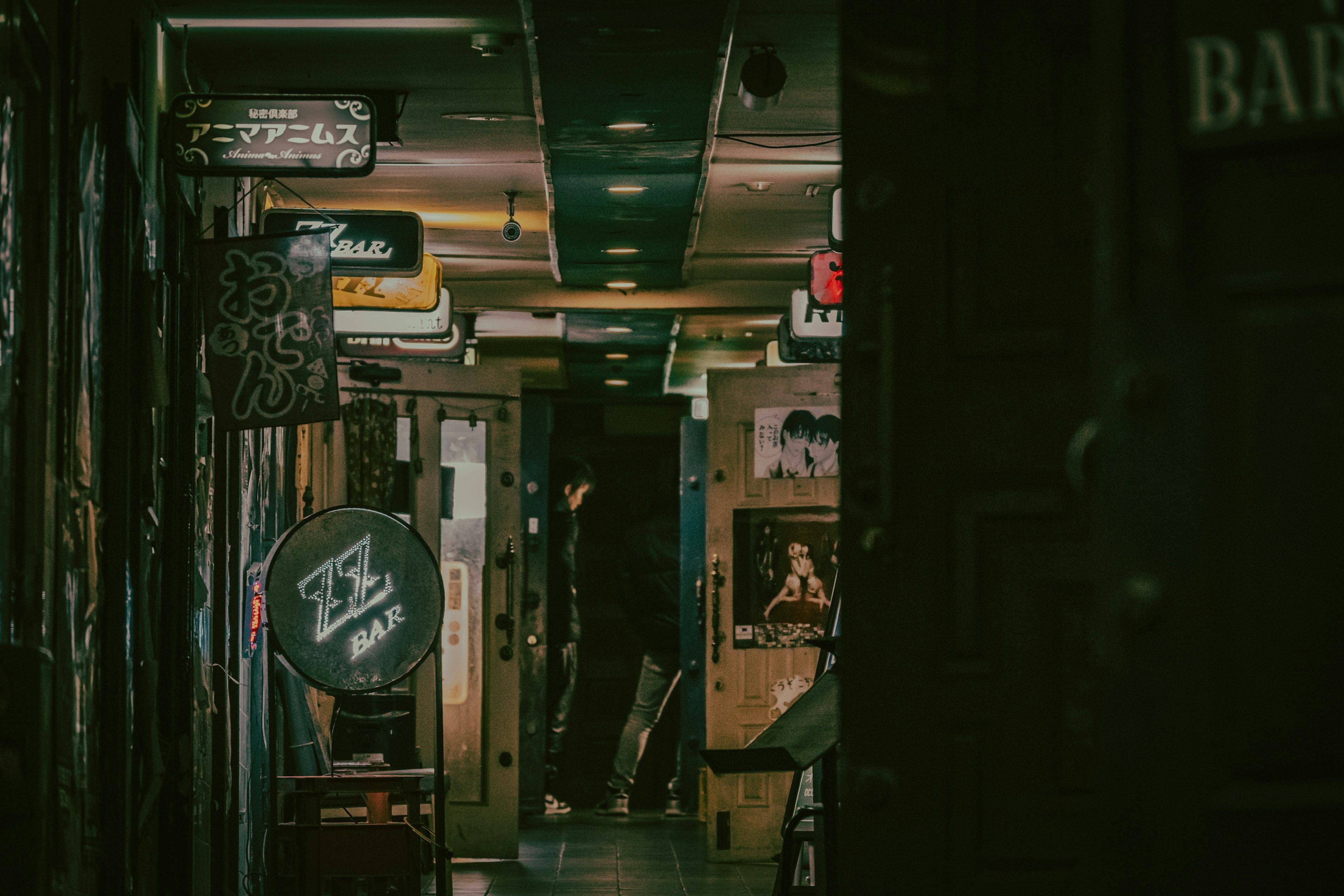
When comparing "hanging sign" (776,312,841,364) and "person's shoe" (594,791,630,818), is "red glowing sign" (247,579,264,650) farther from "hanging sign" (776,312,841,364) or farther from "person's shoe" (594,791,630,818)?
"person's shoe" (594,791,630,818)

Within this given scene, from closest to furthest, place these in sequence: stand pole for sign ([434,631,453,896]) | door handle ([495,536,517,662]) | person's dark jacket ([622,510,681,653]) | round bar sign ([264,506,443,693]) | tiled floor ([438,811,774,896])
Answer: round bar sign ([264,506,443,693]), stand pole for sign ([434,631,453,896]), tiled floor ([438,811,774,896]), door handle ([495,536,517,662]), person's dark jacket ([622,510,681,653])

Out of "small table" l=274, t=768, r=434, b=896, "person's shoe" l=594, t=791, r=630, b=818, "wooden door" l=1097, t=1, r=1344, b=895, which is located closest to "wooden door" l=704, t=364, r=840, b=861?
"person's shoe" l=594, t=791, r=630, b=818

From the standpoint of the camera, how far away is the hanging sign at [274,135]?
195 inches

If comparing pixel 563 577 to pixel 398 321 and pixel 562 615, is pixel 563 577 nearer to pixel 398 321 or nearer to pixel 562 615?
pixel 562 615

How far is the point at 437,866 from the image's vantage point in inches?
224

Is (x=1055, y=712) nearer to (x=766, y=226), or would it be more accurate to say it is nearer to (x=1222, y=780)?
(x=1222, y=780)

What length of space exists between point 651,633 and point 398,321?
4.59 m

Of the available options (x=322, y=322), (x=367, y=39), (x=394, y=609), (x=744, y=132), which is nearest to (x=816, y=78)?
→ (x=744, y=132)

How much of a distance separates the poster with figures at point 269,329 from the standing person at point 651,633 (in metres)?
6.34

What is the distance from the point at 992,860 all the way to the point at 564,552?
957 cm

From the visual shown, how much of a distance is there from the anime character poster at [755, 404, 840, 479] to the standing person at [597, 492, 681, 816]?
2.97 metres

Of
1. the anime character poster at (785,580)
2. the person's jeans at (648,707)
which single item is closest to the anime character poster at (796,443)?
the anime character poster at (785,580)

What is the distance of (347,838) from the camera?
5328 millimetres

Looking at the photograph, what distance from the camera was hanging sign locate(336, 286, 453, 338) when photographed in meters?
7.42
